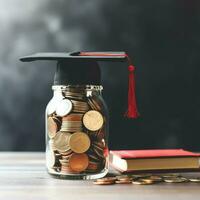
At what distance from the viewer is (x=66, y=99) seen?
1023 mm

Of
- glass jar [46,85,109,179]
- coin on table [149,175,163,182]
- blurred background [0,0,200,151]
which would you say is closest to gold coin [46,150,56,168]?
glass jar [46,85,109,179]

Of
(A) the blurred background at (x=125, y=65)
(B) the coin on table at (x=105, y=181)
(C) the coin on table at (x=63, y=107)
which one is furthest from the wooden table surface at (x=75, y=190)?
(A) the blurred background at (x=125, y=65)

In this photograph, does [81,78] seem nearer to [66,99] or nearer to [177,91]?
[66,99]

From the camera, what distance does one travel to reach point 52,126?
3.38ft

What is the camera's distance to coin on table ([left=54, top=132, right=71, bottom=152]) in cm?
100

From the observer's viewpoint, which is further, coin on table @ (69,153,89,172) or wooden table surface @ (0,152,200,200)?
coin on table @ (69,153,89,172)

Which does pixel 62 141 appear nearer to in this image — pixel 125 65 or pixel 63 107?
pixel 63 107

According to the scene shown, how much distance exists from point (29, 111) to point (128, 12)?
49cm

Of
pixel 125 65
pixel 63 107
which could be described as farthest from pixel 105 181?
pixel 125 65

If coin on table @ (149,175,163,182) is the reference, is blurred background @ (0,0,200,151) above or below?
above

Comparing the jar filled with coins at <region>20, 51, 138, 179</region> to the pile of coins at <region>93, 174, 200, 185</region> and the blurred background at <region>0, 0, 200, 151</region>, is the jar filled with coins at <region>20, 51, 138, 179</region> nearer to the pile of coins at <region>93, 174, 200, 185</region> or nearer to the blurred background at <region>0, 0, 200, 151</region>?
the pile of coins at <region>93, 174, 200, 185</region>

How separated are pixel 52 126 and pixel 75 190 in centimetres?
17

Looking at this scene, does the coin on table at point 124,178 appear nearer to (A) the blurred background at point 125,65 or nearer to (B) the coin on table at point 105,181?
(B) the coin on table at point 105,181

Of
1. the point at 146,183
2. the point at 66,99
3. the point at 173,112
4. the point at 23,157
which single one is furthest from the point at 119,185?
the point at 173,112
